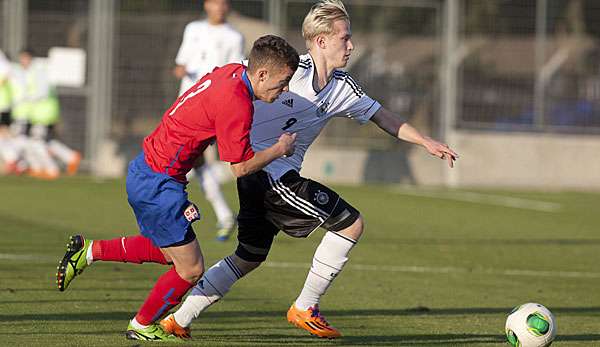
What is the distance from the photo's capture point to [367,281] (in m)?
9.82

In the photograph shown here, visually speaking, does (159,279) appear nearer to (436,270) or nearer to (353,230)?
(353,230)

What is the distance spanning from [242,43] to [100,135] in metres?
11.1

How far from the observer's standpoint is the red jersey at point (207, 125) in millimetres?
6258

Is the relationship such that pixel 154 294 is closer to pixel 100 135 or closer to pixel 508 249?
pixel 508 249

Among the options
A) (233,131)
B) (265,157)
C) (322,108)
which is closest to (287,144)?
(265,157)

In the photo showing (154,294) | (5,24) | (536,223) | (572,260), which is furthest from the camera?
(5,24)

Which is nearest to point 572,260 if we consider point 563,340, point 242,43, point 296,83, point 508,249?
point 508,249

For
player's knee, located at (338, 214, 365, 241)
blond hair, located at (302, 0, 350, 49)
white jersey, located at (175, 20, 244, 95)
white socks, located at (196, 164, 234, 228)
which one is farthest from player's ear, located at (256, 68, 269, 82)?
white jersey, located at (175, 20, 244, 95)

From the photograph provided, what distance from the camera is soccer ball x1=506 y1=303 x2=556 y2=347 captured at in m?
6.73

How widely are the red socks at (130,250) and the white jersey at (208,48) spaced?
19.5ft

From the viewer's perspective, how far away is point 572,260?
478 inches

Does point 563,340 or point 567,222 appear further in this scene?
point 567,222

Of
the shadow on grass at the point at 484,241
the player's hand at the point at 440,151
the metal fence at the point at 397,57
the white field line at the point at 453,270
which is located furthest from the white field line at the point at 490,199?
the player's hand at the point at 440,151

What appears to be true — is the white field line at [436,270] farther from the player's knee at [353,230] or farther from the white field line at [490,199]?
the white field line at [490,199]
